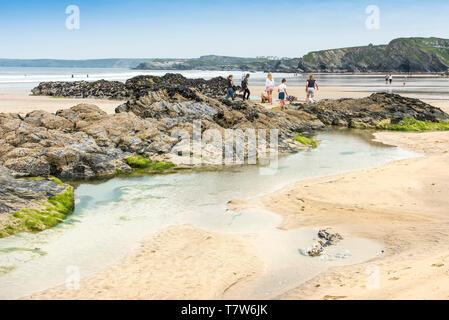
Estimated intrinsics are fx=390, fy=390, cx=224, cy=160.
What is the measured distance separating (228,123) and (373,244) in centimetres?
1313

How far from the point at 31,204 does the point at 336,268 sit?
7.10 m

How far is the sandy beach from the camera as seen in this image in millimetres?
5727

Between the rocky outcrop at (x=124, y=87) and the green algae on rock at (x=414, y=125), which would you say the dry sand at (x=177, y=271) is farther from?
the rocky outcrop at (x=124, y=87)

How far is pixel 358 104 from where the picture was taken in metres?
28.5

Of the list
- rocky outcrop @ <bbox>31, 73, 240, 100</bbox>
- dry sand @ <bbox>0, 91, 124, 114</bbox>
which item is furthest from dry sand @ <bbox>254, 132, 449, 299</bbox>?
rocky outcrop @ <bbox>31, 73, 240, 100</bbox>

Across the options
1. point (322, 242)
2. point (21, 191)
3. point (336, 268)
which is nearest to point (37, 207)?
point (21, 191)

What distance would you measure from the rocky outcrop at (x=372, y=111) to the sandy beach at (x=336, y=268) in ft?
45.6

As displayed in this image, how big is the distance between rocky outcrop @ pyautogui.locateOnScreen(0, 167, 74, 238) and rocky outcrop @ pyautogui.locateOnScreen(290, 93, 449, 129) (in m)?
20.2

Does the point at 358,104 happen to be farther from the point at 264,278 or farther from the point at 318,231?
the point at 264,278

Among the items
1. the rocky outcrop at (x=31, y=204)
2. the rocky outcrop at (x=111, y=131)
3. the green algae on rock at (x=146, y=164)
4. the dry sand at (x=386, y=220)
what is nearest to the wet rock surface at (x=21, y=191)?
the rocky outcrop at (x=31, y=204)

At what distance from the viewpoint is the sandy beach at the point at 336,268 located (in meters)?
5.73

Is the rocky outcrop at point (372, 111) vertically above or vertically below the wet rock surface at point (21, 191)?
above

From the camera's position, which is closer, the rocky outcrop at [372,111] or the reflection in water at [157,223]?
the reflection in water at [157,223]
